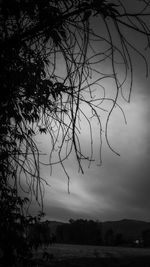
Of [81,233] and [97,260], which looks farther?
[81,233]

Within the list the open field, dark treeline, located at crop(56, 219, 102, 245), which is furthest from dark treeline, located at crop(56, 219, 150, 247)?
the open field

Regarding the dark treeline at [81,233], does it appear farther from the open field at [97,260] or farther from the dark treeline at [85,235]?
the open field at [97,260]

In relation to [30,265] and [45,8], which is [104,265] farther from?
[45,8]

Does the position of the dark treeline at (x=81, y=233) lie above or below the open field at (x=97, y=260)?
above

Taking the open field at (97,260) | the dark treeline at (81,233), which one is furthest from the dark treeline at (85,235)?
the open field at (97,260)

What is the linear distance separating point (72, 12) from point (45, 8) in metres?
0.41

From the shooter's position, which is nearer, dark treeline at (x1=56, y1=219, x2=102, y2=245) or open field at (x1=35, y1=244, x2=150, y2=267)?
open field at (x1=35, y1=244, x2=150, y2=267)

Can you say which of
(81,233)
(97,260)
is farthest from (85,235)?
(97,260)

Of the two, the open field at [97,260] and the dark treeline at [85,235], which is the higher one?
the dark treeline at [85,235]

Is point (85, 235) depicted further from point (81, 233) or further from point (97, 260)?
point (97, 260)

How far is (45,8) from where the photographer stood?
2150 mm

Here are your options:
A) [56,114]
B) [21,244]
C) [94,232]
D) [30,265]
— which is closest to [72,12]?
[56,114]

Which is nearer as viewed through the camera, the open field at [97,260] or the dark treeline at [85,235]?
the open field at [97,260]

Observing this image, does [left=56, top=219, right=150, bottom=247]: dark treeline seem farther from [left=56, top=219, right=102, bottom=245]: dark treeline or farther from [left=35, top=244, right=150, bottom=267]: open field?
[left=35, top=244, right=150, bottom=267]: open field
